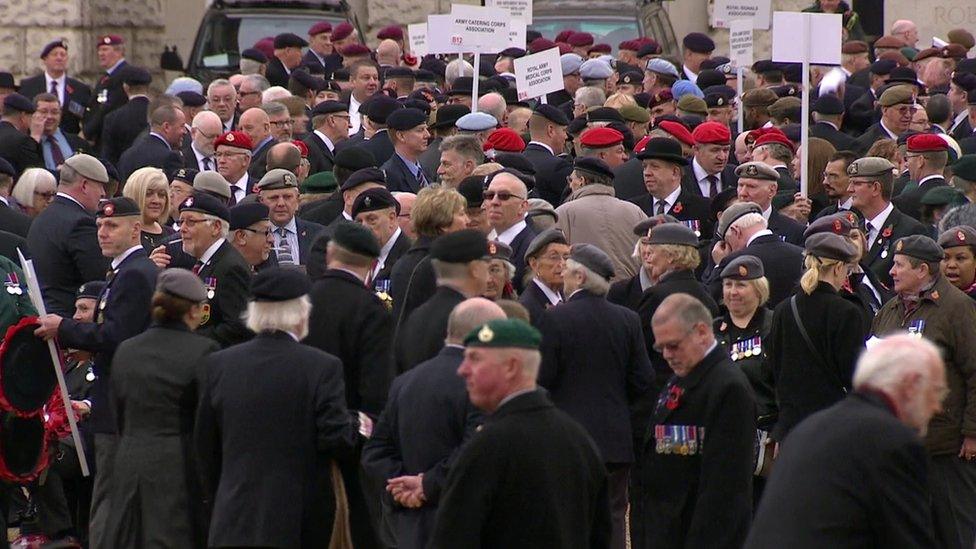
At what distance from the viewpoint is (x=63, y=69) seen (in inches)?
787

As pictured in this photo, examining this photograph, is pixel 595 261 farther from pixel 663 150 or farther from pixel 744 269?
pixel 663 150

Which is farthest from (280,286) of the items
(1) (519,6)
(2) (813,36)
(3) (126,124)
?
(1) (519,6)

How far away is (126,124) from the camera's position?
17188mm

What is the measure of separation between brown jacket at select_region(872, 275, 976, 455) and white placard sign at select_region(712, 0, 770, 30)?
1048 centimetres

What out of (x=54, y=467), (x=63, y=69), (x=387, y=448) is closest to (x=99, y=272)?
(x=54, y=467)

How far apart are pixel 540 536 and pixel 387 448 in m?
1.50

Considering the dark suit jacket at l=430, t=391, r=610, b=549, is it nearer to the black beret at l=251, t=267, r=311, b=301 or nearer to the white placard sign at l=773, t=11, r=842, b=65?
the black beret at l=251, t=267, r=311, b=301

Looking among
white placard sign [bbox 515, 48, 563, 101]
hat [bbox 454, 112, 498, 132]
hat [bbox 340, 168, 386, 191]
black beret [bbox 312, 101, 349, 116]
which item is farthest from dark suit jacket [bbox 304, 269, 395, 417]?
white placard sign [bbox 515, 48, 563, 101]

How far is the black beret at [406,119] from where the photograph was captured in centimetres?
1341

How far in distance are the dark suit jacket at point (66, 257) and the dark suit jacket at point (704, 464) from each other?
169 inches

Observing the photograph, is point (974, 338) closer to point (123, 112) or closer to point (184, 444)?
point (184, 444)

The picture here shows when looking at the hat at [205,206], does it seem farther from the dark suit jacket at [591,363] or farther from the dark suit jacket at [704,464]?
the dark suit jacket at [704,464]

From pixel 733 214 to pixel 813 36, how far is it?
2702 mm

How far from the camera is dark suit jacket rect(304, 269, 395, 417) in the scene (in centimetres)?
873
